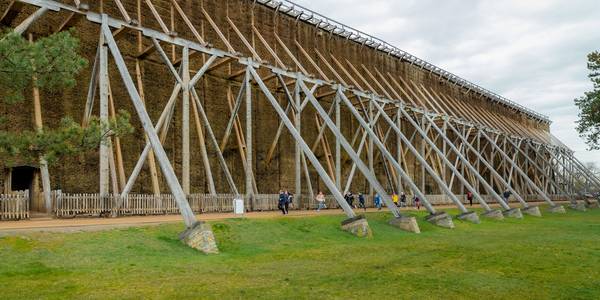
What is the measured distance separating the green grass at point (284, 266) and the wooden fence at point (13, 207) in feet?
16.2

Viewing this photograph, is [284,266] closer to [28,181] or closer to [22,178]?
[28,181]

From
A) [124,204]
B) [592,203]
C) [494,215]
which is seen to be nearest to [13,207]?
[124,204]

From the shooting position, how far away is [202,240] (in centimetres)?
1502

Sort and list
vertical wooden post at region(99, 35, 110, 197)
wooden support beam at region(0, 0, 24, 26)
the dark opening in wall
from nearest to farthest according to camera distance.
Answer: vertical wooden post at region(99, 35, 110, 197), wooden support beam at region(0, 0, 24, 26), the dark opening in wall

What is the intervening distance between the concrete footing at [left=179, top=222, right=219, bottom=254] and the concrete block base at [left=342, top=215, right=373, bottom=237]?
6942 millimetres

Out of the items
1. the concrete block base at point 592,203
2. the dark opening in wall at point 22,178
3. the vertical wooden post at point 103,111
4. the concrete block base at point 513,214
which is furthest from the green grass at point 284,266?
the concrete block base at point 592,203

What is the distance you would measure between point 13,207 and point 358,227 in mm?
12235

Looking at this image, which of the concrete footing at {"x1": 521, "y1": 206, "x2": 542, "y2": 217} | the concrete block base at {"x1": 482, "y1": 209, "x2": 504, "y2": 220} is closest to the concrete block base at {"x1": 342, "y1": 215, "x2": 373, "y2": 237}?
the concrete block base at {"x1": 482, "y1": 209, "x2": 504, "y2": 220}

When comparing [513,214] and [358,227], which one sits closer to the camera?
[358,227]

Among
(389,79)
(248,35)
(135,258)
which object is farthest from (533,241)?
(389,79)

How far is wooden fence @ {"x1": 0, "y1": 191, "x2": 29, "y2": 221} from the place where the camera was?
17.4m

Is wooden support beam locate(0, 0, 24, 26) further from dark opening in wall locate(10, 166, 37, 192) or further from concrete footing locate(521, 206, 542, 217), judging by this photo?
concrete footing locate(521, 206, 542, 217)

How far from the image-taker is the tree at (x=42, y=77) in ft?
41.0

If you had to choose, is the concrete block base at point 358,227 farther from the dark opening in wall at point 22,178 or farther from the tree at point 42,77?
the dark opening in wall at point 22,178
